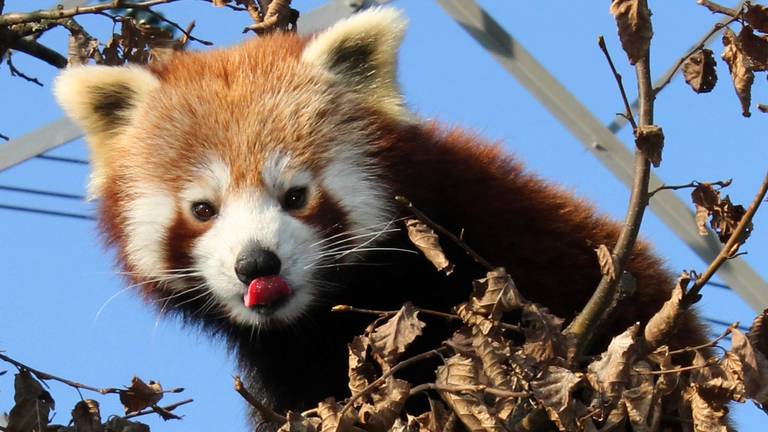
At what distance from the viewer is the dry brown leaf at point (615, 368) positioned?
252 cm

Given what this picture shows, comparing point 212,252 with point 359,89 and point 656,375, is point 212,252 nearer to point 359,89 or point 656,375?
point 359,89

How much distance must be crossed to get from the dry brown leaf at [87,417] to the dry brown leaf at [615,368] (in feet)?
3.49

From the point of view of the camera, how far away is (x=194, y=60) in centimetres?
357

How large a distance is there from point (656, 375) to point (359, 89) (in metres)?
1.28

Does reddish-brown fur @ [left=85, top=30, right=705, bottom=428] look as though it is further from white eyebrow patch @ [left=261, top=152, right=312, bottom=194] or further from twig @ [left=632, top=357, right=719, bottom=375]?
twig @ [left=632, top=357, right=719, bottom=375]

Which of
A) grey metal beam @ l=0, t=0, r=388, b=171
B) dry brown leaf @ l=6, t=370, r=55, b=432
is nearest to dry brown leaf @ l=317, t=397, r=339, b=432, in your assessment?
dry brown leaf @ l=6, t=370, r=55, b=432

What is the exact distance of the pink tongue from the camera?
308 centimetres

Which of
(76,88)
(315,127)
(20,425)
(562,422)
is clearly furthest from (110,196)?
(562,422)

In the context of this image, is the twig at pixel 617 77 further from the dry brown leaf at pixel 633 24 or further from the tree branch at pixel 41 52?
the tree branch at pixel 41 52

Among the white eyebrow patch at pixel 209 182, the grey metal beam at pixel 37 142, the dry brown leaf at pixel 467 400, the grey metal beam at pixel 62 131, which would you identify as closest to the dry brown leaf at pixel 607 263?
the dry brown leaf at pixel 467 400

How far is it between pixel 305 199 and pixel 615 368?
1.03 metres

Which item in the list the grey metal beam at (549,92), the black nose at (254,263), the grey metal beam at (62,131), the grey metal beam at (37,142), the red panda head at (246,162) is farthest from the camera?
the grey metal beam at (37,142)

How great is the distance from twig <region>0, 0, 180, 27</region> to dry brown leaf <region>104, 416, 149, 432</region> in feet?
3.64

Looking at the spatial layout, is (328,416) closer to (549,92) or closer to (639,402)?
(639,402)
